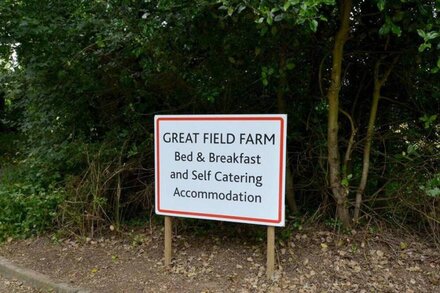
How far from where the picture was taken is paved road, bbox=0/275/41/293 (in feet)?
13.1

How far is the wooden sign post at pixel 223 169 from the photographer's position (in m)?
3.50

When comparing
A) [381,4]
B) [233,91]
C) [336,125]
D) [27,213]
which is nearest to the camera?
[381,4]

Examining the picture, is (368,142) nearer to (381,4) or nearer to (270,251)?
(270,251)

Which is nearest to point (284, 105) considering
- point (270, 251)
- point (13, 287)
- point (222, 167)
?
point (222, 167)

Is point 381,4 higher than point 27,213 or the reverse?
higher

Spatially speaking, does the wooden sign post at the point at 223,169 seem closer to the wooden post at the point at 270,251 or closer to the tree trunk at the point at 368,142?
the wooden post at the point at 270,251

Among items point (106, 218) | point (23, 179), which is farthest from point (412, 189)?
point (23, 179)

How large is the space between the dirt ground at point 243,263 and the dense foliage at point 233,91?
0.33 metres

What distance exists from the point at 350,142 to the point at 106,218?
2799mm

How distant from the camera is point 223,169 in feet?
12.1

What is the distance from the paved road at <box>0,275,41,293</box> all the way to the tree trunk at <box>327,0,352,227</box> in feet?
9.53

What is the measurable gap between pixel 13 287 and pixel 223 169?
7.43ft

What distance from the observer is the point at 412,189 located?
419 centimetres

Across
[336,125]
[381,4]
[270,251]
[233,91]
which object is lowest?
[270,251]
